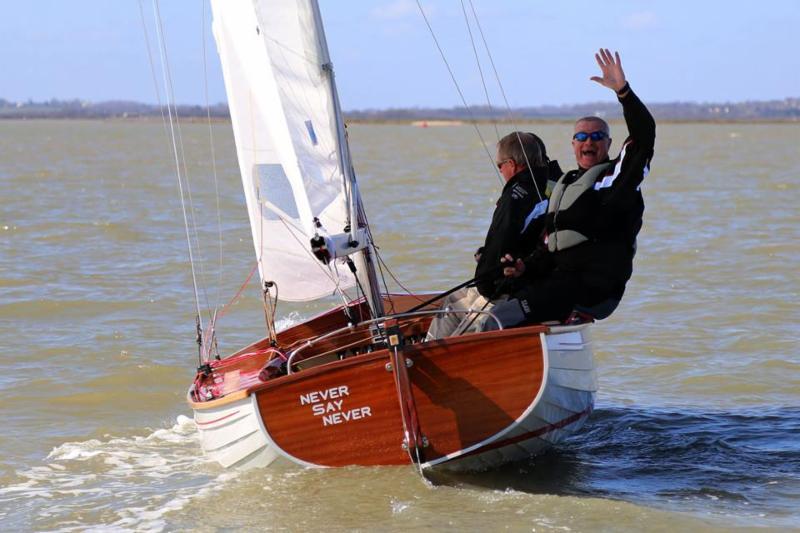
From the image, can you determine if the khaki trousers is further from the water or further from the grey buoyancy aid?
the water

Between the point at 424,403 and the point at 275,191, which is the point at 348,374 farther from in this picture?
the point at 275,191

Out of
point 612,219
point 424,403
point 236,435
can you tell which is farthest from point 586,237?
point 236,435

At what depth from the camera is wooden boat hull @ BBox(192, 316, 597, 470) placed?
214 inches

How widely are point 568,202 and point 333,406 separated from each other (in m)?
1.37

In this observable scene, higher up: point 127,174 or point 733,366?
point 127,174

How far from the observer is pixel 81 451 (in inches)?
273

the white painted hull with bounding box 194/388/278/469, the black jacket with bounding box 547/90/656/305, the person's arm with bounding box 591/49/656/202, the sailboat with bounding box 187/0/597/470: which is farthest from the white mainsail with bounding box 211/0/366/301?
the person's arm with bounding box 591/49/656/202

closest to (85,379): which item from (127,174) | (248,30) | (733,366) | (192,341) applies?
(192,341)

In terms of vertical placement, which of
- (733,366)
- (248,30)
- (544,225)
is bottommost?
(733,366)

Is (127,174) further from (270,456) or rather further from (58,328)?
(270,456)

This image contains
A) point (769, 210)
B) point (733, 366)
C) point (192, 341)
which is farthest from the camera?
point (769, 210)

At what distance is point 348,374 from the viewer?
543cm

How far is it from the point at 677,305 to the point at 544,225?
5386 millimetres

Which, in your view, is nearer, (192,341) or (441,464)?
(441,464)
